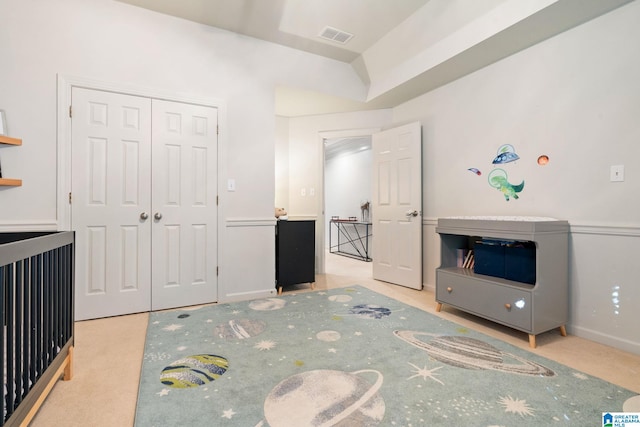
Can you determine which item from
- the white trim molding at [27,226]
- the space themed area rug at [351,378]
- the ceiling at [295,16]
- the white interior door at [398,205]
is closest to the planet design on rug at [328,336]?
the space themed area rug at [351,378]

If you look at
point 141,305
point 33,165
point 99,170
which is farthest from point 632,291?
point 33,165

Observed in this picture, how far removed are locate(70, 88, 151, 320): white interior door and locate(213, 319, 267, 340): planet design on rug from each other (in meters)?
0.91

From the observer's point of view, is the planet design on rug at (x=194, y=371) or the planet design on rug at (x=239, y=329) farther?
the planet design on rug at (x=239, y=329)

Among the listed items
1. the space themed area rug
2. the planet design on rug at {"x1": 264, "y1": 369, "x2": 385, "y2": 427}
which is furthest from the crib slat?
the planet design on rug at {"x1": 264, "y1": 369, "x2": 385, "y2": 427}

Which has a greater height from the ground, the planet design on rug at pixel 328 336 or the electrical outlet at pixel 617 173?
the electrical outlet at pixel 617 173

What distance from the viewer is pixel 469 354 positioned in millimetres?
1957

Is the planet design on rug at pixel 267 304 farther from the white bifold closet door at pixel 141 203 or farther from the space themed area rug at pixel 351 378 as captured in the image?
the white bifold closet door at pixel 141 203

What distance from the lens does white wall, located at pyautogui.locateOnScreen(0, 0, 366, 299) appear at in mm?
2383

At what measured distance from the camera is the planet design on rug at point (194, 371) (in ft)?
5.36

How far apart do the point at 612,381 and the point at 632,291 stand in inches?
28.8

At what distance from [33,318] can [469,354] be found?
2254 mm

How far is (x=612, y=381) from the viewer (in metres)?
1.67

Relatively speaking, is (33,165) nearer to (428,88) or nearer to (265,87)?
(265,87)

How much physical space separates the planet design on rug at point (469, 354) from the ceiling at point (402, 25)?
2.32 m
